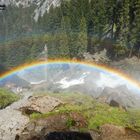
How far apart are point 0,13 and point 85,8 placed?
7467 centimetres

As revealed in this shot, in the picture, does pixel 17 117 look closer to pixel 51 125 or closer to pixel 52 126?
pixel 51 125

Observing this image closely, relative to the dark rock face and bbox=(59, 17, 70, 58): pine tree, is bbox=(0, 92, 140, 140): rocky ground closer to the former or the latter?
the dark rock face

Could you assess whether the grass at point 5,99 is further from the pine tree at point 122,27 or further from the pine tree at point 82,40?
the pine tree at point 82,40

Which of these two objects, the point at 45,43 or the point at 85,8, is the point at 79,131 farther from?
the point at 45,43

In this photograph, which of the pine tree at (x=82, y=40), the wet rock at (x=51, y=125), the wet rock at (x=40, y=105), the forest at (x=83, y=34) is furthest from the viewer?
the pine tree at (x=82, y=40)

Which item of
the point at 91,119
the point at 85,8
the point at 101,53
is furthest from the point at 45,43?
the point at 91,119

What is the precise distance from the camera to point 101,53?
97.8 metres

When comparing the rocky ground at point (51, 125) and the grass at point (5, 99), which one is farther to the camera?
the grass at point (5, 99)

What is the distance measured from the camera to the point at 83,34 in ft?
330

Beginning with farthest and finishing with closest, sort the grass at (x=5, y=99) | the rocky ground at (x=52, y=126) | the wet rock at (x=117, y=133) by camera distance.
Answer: the grass at (x=5, y=99) → the rocky ground at (x=52, y=126) → the wet rock at (x=117, y=133)

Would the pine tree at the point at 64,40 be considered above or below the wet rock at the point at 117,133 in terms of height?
below

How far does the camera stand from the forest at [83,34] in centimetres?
Answer: 8962

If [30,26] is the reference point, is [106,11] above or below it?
above

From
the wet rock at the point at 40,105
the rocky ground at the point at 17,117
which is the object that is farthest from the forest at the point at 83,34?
the rocky ground at the point at 17,117
